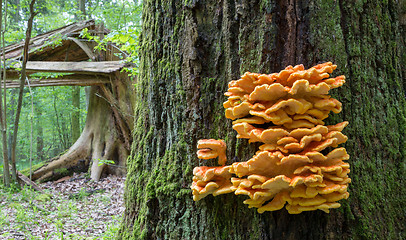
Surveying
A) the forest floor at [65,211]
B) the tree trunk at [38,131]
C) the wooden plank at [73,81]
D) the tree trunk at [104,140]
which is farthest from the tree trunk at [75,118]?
the forest floor at [65,211]

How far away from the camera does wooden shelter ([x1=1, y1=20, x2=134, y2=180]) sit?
8.73 metres

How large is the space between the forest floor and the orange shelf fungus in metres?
3.48

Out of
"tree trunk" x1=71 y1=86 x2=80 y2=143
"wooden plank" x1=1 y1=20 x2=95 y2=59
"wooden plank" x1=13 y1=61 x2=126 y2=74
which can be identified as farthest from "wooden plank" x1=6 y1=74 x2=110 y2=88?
"tree trunk" x1=71 y1=86 x2=80 y2=143

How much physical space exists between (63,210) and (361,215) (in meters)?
6.06

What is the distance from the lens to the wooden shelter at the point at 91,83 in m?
8.73

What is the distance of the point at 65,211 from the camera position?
237 inches

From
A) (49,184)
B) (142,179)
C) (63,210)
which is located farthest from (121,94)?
(142,179)

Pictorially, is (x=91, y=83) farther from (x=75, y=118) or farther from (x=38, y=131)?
(x=38, y=131)

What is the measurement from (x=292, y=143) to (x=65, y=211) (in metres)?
6.00

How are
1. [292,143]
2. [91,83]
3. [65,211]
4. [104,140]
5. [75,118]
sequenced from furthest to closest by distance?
1. [75,118]
2. [104,140]
3. [91,83]
4. [65,211]
5. [292,143]

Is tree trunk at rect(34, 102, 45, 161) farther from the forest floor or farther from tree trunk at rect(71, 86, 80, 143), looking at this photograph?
the forest floor

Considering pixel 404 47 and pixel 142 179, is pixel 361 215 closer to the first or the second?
pixel 404 47

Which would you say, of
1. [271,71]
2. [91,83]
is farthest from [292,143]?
[91,83]

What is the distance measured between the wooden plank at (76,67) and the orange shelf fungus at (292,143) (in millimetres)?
7545
